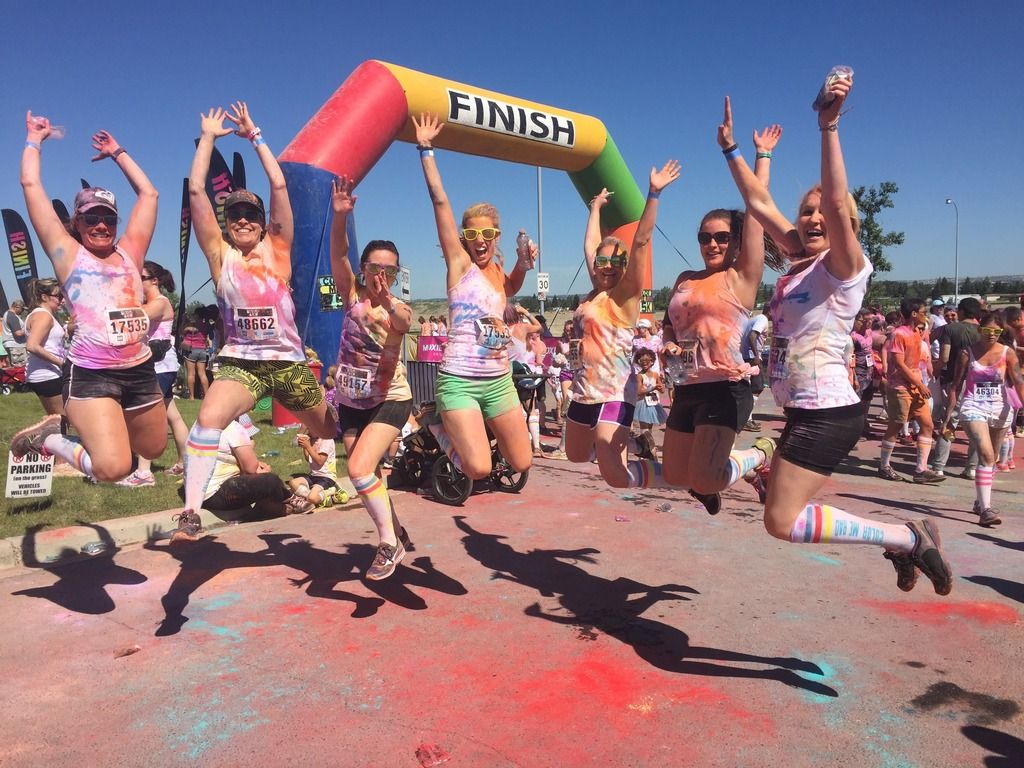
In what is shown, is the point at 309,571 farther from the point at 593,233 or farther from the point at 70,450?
the point at 593,233

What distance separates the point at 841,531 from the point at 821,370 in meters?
0.77

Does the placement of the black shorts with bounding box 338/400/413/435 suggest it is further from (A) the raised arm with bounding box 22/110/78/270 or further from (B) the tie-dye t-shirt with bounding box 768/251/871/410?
(B) the tie-dye t-shirt with bounding box 768/251/871/410

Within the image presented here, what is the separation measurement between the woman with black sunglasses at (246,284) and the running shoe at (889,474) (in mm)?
7057

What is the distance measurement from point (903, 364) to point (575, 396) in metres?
5.57

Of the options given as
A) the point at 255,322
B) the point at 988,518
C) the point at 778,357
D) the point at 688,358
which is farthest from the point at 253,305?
the point at 988,518

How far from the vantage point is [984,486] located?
6.16m

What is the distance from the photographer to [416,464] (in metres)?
7.27

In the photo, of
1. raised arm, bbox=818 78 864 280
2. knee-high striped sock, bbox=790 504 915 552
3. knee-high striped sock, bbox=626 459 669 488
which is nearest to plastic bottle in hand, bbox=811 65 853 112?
raised arm, bbox=818 78 864 280

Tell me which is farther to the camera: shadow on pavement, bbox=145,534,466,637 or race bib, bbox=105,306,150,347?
shadow on pavement, bbox=145,534,466,637

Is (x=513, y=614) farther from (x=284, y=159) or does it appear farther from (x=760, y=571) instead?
(x=284, y=159)

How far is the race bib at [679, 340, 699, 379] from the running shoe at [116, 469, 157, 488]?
5370 millimetres

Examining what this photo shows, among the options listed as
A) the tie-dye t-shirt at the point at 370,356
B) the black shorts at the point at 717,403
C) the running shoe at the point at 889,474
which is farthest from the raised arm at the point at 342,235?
the running shoe at the point at 889,474

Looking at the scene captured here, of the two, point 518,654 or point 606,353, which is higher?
point 606,353

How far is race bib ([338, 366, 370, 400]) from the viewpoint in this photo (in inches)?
174
